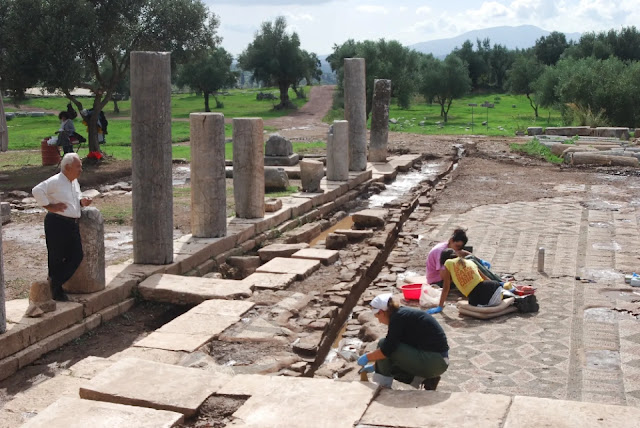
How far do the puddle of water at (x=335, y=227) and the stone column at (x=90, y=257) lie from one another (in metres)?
5.81

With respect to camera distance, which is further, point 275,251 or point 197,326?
point 275,251

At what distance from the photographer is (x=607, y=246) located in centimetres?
1284

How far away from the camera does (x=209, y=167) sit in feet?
40.0

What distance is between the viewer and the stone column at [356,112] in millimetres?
21562

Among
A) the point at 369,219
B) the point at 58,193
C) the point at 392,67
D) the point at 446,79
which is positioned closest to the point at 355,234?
the point at 369,219

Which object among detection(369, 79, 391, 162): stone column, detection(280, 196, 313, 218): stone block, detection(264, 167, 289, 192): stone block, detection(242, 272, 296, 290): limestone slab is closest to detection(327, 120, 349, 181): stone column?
detection(264, 167, 289, 192): stone block

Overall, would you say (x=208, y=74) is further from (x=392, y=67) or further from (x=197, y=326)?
(x=197, y=326)

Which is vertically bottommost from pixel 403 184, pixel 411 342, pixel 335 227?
pixel 335 227

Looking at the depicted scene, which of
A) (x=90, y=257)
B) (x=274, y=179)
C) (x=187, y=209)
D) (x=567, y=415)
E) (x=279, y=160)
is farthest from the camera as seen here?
(x=279, y=160)

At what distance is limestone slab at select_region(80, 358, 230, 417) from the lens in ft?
20.2

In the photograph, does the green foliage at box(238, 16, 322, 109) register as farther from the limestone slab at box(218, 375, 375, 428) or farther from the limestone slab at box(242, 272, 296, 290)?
the limestone slab at box(218, 375, 375, 428)

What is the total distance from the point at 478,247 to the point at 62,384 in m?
7.59

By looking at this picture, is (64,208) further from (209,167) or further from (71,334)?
(209,167)

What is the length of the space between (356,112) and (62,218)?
1415cm
